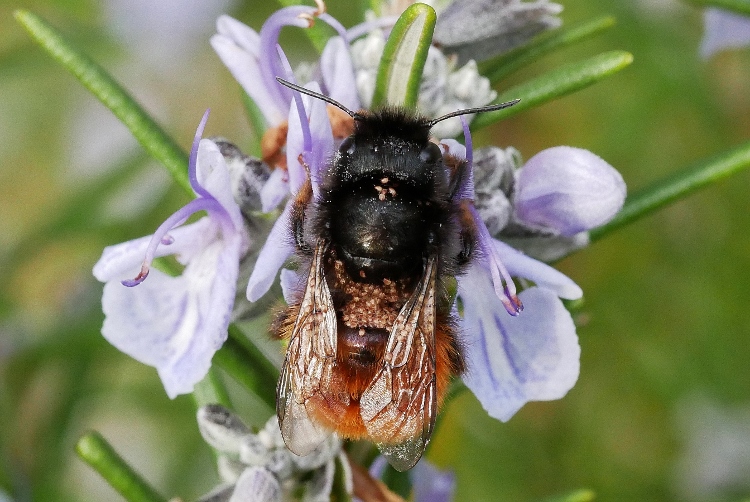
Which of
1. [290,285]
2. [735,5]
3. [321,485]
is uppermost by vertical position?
[290,285]

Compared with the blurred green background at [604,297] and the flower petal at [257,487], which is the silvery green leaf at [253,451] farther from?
the blurred green background at [604,297]

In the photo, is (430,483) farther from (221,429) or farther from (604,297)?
(604,297)

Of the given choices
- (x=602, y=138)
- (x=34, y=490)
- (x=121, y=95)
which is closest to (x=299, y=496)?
(x=121, y=95)

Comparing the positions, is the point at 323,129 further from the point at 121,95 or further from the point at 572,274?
the point at 572,274

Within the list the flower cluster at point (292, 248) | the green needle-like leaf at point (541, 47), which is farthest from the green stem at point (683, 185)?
the green needle-like leaf at point (541, 47)

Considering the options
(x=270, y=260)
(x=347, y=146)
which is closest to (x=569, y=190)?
(x=347, y=146)

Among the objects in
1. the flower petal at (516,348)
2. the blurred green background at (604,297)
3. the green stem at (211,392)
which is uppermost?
the green stem at (211,392)
